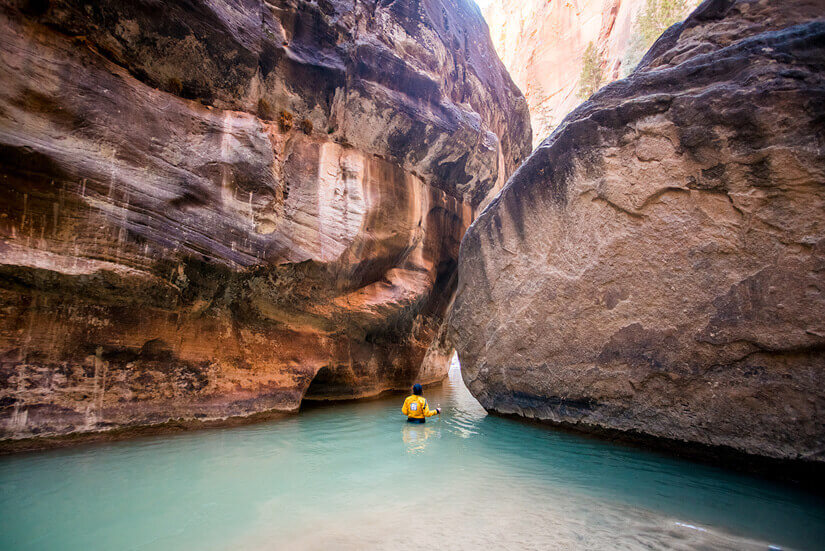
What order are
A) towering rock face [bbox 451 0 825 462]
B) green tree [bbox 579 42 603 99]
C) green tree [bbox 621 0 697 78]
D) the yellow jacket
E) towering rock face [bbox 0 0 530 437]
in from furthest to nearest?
1. green tree [bbox 579 42 603 99]
2. green tree [bbox 621 0 697 78]
3. the yellow jacket
4. towering rock face [bbox 0 0 530 437]
5. towering rock face [bbox 451 0 825 462]

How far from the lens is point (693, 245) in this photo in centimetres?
439

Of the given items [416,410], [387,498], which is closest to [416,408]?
[416,410]

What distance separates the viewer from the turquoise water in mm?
2688

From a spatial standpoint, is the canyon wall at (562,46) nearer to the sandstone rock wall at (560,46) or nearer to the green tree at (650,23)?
the sandstone rock wall at (560,46)

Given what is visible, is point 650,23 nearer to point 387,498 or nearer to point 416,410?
point 416,410

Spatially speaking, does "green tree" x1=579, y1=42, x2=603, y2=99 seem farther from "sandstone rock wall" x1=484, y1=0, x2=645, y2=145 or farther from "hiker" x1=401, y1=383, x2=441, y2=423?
"hiker" x1=401, y1=383, x2=441, y2=423

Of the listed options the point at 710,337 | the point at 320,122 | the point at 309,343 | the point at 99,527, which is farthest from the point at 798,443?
the point at 320,122

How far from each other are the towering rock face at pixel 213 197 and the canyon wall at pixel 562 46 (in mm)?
18003

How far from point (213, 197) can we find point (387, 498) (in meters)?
5.47

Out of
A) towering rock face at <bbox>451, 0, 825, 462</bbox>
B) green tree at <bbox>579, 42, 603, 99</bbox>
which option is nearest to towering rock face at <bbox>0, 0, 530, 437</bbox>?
towering rock face at <bbox>451, 0, 825, 462</bbox>

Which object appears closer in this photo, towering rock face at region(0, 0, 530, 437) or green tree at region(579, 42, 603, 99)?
towering rock face at region(0, 0, 530, 437)

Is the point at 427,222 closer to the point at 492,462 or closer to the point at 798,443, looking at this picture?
the point at 492,462

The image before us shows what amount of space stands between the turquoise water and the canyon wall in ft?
74.5

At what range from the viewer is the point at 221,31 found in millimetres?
6258
